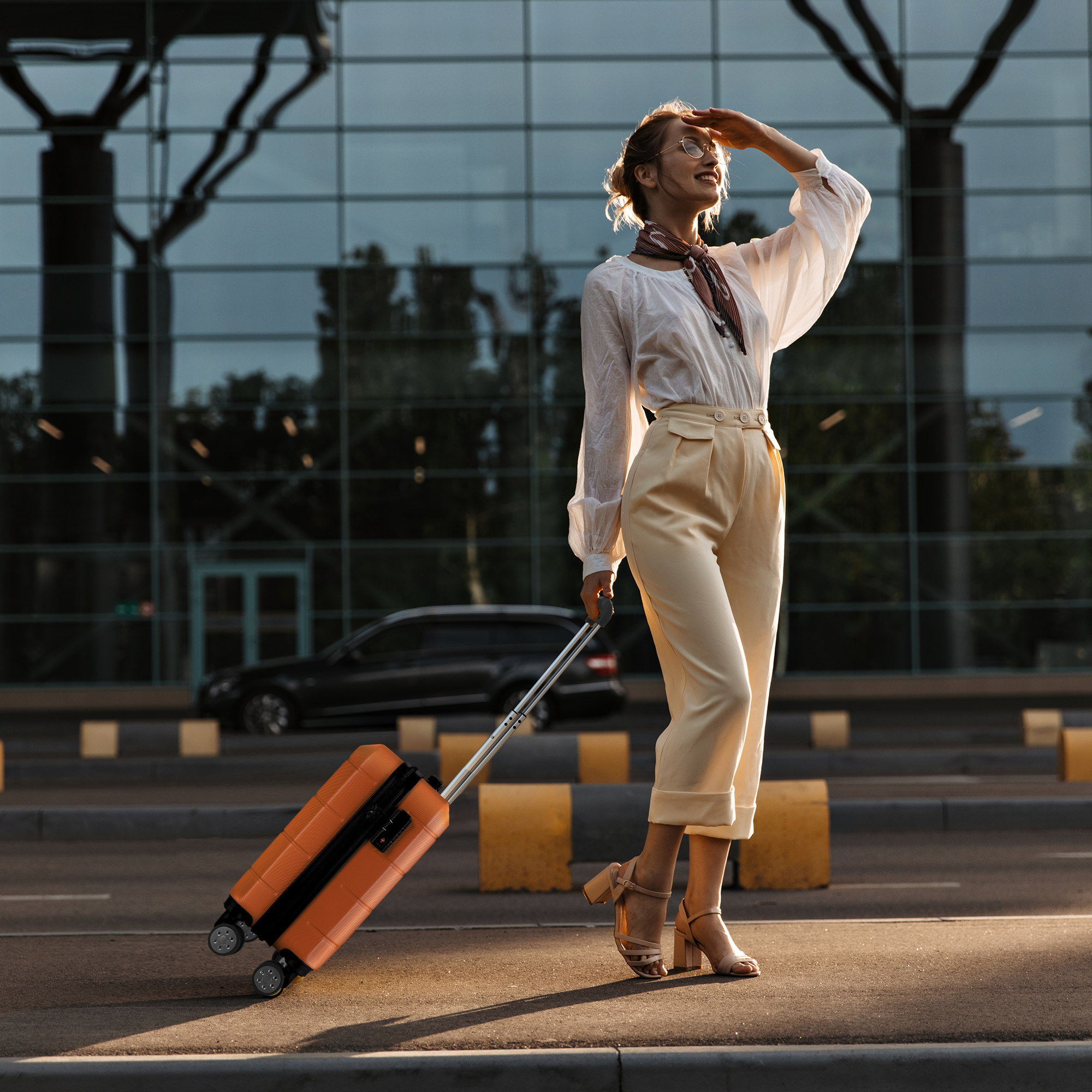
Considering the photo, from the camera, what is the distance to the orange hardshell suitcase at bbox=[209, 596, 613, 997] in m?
3.60

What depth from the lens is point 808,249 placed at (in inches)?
157

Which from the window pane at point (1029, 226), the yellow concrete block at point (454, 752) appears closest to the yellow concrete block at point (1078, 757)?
the yellow concrete block at point (454, 752)

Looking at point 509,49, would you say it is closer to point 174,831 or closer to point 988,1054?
point 174,831

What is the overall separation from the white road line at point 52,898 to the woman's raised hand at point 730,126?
4410 millimetres

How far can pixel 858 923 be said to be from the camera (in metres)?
4.67

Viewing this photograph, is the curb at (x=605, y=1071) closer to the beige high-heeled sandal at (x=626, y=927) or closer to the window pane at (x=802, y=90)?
the beige high-heeled sandal at (x=626, y=927)

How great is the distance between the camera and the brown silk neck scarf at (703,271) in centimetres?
375

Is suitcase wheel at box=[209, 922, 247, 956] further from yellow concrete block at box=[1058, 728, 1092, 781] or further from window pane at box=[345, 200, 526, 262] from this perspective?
window pane at box=[345, 200, 526, 262]

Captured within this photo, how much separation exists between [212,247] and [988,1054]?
73.2 feet

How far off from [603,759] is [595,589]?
7.54 meters

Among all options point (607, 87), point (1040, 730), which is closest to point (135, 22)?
point (607, 87)

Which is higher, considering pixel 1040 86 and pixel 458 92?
pixel 1040 86

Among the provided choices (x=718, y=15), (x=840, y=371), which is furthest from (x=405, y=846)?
(x=718, y=15)

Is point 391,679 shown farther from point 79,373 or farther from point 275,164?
point 275,164
